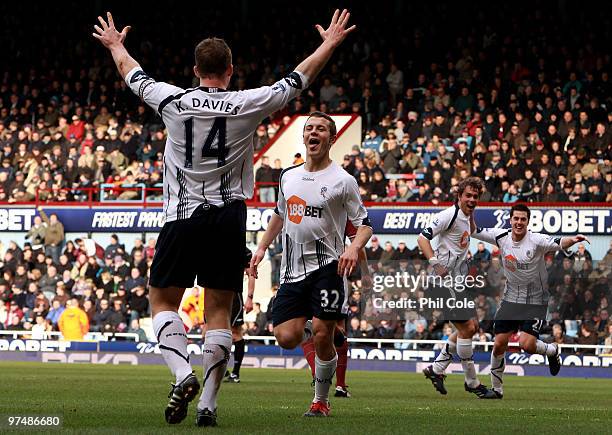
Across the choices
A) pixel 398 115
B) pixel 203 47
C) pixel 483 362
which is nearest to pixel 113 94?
pixel 398 115

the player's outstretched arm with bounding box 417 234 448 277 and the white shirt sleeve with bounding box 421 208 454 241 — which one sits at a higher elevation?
the white shirt sleeve with bounding box 421 208 454 241

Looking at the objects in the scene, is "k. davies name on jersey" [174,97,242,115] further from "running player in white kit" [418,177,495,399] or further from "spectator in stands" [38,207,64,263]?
"spectator in stands" [38,207,64,263]

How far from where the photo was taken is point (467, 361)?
48.9ft

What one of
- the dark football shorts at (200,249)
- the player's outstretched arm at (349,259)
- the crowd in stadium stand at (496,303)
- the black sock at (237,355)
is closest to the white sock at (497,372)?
the black sock at (237,355)

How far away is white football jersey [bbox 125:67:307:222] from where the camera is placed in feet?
26.6

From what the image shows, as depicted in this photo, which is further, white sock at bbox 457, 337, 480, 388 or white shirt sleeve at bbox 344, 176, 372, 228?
white sock at bbox 457, 337, 480, 388

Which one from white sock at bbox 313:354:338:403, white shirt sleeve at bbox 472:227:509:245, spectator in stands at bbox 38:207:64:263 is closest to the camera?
white sock at bbox 313:354:338:403

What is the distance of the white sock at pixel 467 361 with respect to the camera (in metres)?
14.6

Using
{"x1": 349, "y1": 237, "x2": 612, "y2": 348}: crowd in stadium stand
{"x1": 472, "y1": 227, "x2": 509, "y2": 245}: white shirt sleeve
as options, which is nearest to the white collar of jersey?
{"x1": 472, "y1": 227, "x2": 509, "y2": 245}: white shirt sleeve

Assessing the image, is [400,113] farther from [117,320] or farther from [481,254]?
[117,320]

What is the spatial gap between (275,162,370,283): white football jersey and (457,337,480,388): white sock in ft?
15.6

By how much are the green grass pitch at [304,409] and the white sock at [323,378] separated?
0.20 m

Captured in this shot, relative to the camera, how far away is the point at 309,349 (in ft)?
44.7

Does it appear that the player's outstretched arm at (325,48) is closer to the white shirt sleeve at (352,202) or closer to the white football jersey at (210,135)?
the white football jersey at (210,135)
